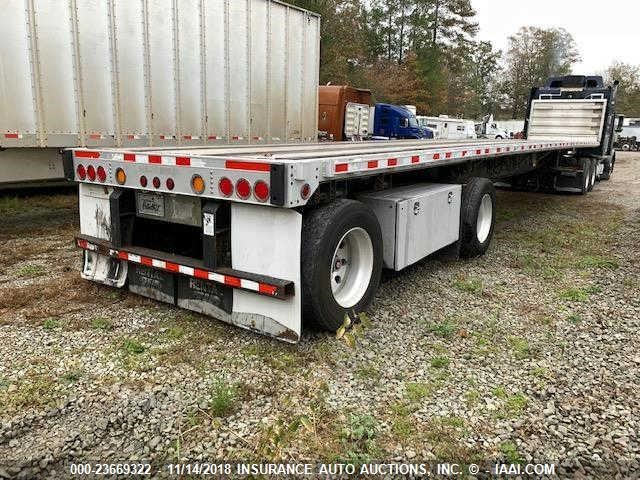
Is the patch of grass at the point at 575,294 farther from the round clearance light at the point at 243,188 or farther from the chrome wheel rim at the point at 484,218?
the round clearance light at the point at 243,188

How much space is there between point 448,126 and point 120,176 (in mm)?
29493

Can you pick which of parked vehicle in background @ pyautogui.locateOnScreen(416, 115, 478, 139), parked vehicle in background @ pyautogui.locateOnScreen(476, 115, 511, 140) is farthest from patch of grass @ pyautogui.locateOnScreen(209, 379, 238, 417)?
parked vehicle in background @ pyautogui.locateOnScreen(476, 115, 511, 140)

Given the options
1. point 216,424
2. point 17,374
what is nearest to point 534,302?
point 216,424

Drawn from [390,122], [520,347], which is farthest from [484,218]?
[390,122]

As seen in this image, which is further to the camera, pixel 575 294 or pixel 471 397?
pixel 575 294

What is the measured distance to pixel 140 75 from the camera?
7.55 m

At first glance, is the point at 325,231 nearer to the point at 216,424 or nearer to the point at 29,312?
the point at 216,424

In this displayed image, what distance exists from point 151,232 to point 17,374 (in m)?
1.59

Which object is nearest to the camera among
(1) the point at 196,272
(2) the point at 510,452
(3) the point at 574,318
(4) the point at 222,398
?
(2) the point at 510,452

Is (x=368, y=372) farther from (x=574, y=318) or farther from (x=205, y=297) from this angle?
(x=574, y=318)

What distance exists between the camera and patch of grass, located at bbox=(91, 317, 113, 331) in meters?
3.99

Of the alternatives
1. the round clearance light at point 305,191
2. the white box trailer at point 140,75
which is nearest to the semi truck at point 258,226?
the round clearance light at point 305,191

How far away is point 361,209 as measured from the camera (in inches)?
156

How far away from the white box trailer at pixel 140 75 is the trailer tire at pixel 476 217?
4555mm
